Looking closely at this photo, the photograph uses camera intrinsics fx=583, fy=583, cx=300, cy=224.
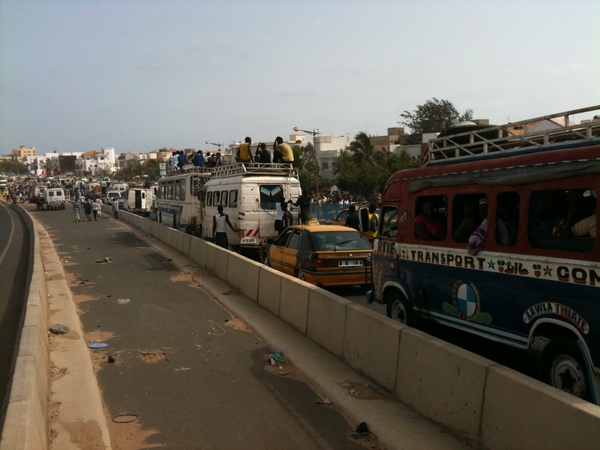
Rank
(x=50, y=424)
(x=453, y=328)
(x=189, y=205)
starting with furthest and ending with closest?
(x=189, y=205), (x=453, y=328), (x=50, y=424)

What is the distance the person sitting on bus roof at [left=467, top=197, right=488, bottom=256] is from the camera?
6758 millimetres

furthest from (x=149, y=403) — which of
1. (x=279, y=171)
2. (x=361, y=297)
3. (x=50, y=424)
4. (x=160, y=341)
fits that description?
(x=279, y=171)

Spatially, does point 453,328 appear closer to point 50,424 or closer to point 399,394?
point 399,394

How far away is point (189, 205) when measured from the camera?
2594 cm

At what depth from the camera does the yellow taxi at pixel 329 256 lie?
1187 cm

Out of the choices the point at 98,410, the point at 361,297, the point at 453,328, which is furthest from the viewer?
the point at 361,297

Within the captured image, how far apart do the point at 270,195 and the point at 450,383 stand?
45.9ft

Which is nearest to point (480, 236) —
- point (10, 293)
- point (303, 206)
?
point (303, 206)

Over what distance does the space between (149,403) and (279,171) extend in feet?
44.7

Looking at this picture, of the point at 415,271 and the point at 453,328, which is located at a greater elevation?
the point at 415,271

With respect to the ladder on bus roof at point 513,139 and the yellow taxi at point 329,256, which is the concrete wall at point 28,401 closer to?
the ladder on bus roof at point 513,139

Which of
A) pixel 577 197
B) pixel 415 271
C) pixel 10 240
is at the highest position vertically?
pixel 577 197

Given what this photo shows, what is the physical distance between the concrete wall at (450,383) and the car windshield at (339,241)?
283 centimetres

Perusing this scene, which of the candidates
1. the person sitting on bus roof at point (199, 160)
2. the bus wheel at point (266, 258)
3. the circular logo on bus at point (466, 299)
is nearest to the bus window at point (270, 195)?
the bus wheel at point (266, 258)
